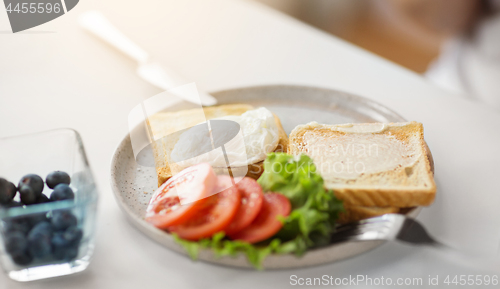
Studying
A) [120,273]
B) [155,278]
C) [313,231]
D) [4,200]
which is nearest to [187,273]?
[155,278]

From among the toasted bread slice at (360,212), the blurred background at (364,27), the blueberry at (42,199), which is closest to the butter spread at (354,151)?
the toasted bread slice at (360,212)

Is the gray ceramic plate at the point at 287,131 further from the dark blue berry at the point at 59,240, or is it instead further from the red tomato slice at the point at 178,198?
the dark blue berry at the point at 59,240

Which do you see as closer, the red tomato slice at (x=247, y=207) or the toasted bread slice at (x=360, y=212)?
the red tomato slice at (x=247, y=207)

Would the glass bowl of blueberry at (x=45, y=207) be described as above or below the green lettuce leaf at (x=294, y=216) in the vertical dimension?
below

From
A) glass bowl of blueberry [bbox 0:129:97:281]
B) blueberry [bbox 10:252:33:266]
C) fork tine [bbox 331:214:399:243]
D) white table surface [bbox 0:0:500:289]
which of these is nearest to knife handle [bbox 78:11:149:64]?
white table surface [bbox 0:0:500:289]

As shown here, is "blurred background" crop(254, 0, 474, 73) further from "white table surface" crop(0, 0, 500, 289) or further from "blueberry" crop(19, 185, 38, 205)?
"blueberry" crop(19, 185, 38, 205)

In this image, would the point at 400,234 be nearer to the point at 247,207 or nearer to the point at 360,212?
the point at 360,212

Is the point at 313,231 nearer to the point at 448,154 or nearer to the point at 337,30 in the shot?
the point at 448,154
